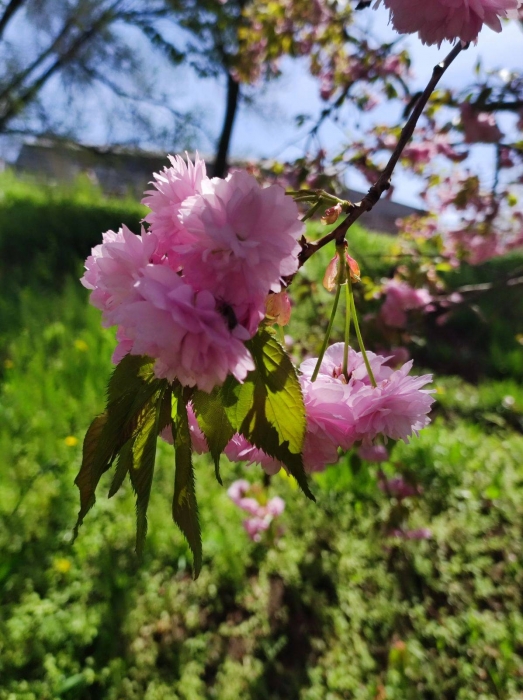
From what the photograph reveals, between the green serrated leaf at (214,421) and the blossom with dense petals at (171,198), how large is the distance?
0.42 ft

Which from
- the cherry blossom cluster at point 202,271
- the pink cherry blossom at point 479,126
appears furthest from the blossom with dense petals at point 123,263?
the pink cherry blossom at point 479,126

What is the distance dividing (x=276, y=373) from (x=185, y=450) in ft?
0.32

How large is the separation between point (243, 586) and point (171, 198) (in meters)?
1.90

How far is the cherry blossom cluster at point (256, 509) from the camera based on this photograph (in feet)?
6.91

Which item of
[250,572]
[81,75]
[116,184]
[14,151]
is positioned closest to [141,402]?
[250,572]

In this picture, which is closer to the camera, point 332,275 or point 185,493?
point 185,493

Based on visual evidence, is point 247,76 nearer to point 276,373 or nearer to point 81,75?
point 276,373

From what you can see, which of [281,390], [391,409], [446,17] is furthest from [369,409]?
[446,17]

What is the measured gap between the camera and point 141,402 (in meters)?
0.40

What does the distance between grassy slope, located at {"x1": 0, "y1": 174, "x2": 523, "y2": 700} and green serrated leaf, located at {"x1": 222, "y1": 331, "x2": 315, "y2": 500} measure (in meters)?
1.10

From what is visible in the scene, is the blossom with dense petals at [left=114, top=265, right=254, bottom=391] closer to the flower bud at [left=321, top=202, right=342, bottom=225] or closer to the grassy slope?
the flower bud at [left=321, top=202, right=342, bottom=225]

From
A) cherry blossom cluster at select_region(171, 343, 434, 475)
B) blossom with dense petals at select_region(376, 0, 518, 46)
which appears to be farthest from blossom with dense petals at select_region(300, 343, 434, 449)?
blossom with dense petals at select_region(376, 0, 518, 46)

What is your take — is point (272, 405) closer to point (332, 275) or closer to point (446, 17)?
point (332, 275)

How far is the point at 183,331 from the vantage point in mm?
349
